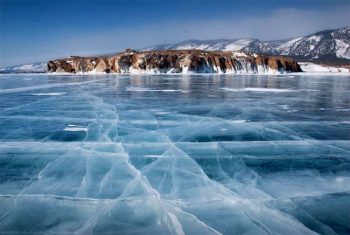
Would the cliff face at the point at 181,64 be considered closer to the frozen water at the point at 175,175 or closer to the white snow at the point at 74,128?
the white snow at the point at 74,128

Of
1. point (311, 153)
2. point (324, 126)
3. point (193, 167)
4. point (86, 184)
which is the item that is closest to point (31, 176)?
point (86, 184)

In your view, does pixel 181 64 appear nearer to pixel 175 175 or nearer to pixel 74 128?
pixel 74 128

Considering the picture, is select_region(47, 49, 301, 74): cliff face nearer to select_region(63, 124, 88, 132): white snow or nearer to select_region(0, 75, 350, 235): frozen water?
select_region(63, 124, 88, 132): white snow

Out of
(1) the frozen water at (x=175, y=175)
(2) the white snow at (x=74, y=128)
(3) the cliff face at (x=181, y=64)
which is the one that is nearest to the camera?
(1) the frozen water at (x=175, y=175)

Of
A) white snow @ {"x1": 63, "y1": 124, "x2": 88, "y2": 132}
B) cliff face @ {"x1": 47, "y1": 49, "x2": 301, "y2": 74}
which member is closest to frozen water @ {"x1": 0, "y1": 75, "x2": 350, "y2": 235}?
white snow @ {"x1": 63, "y1": 124, "x2": 88, "y2": 132}

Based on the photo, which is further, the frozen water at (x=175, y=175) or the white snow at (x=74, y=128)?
the white snow at (x=74, y=128)

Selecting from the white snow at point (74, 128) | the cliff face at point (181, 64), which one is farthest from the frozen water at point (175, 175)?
the cliff face at point (181, 64)

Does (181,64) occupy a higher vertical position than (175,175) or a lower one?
higher

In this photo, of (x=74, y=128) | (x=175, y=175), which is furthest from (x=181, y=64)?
(x=175, y=175)
